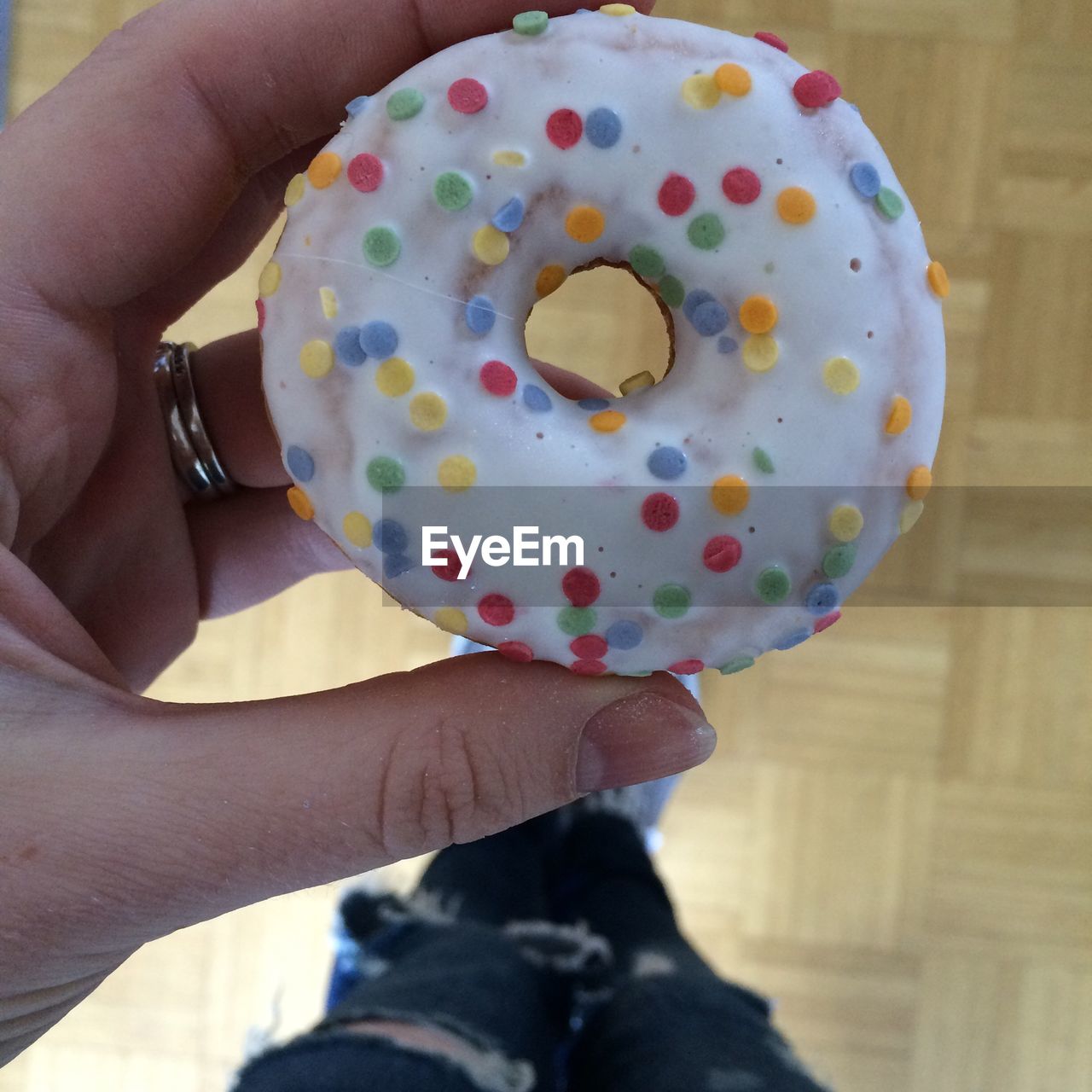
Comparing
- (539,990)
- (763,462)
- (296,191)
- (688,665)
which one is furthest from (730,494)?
(539,990)

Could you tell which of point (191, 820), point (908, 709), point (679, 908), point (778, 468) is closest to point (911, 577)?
point (908, 709)

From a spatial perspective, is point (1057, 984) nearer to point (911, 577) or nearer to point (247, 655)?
point (911, 577)

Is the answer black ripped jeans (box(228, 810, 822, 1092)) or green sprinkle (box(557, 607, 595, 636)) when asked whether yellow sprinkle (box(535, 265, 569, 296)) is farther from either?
black ripped jeans (box(228, 810, 822, 1092))

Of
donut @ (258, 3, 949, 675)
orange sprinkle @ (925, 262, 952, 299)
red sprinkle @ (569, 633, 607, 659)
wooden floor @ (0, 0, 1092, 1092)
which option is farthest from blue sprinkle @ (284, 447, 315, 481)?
wooden floor @ (0, 0, 1092, 1092)

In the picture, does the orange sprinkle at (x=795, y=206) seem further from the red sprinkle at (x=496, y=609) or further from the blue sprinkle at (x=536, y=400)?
the red sprinkle at (x=496, y=609)

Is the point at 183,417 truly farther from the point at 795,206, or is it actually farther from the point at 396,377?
the point at 795,206
